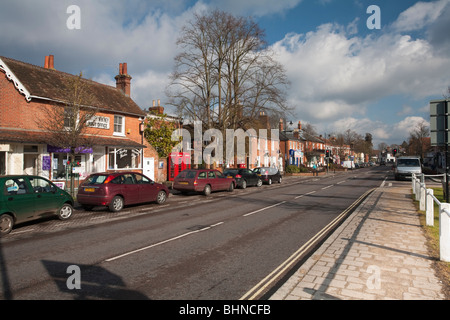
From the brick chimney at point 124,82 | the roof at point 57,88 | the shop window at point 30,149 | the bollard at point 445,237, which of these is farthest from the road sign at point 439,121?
the brick chimney at point 124,82

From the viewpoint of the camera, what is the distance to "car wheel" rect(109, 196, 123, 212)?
11865 millimetres

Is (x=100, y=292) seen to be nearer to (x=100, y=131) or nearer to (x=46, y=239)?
(x=46, y=239)

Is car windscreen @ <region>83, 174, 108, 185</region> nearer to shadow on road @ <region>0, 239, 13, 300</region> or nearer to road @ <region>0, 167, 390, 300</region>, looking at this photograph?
road @ <region>0, 167, 390, 300</region>

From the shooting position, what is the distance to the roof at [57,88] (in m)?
16.9

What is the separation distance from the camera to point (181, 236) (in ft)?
25.8

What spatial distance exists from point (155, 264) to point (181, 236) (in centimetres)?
222

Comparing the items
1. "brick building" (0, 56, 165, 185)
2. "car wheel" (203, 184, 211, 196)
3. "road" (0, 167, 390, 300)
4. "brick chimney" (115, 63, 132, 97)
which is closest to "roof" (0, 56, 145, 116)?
"brick building" (0, 56, 165, 185)

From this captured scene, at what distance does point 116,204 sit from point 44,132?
8409 mm

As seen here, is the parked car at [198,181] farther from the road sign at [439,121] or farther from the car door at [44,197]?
the road sign at [439,121]

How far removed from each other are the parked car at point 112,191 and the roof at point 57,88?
563 centimetres

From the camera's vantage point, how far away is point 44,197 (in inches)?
369

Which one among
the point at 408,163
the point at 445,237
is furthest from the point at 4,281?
the point at 408,163

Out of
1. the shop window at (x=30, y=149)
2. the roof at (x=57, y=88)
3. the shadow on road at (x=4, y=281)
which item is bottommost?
the shadow on road at (x=4, y=281)

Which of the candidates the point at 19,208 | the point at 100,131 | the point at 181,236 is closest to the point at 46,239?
the point at 19,208
